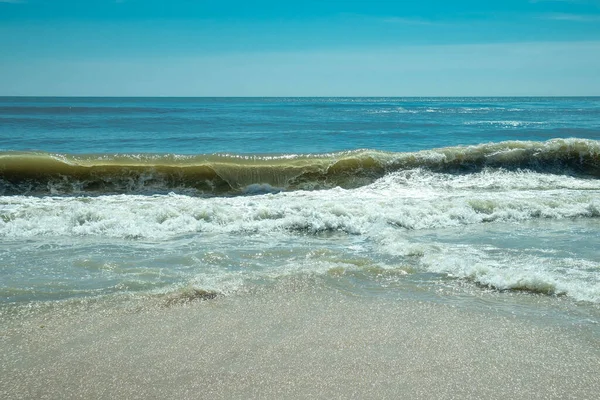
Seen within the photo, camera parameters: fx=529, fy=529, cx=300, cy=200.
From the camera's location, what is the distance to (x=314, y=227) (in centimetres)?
820

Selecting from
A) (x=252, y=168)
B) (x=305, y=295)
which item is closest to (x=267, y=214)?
(x=305, y=295)

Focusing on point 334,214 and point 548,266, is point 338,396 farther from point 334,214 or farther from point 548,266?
point 334,214

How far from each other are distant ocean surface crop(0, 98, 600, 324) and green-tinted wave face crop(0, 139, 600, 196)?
4cm

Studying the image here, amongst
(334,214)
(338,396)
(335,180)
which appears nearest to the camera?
(338,396)

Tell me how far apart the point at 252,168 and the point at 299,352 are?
1003 cm

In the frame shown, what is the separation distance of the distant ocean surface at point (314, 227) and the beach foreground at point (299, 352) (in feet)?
1.27

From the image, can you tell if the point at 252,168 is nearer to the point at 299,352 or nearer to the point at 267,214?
the point at 267,214

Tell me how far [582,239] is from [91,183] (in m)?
10.6

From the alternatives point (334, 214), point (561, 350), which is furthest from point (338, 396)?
point (334, 214)

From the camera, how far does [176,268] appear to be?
5.84 metres

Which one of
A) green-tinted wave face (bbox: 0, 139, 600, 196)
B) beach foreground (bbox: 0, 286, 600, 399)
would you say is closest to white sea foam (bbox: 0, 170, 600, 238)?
green-tinted wave face (bbox: 0, 139, 600, 196)

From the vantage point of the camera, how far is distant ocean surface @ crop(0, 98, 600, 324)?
5145mm

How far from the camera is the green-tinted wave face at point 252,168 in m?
12.9

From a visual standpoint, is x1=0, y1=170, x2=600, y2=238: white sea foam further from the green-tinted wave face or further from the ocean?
the green-tinted wave face
